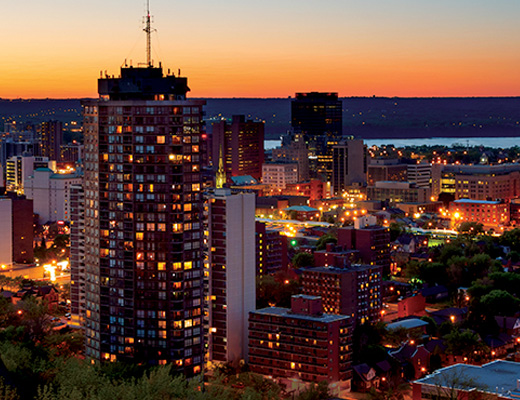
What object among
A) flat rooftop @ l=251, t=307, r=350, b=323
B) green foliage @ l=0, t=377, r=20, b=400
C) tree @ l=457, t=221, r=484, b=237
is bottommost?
tree @ l=457, t=221, r=484, b=237

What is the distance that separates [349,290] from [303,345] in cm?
709

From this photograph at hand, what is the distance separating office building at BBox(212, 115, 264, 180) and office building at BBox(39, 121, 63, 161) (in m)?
18.7

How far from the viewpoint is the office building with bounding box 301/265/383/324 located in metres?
40.5

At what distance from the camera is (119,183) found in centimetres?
3167

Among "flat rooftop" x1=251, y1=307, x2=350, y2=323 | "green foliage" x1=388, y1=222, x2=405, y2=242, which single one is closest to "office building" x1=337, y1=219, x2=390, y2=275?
"green foliage" x1=388, y1=222, x2=405, y2=242

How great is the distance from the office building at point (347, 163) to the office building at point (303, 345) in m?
67.9

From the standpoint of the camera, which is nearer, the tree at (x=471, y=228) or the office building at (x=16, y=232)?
the office building at (x=16, y=232)

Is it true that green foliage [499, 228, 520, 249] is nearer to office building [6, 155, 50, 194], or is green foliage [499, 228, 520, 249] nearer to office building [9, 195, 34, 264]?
office building [9, 195, 34, 264]

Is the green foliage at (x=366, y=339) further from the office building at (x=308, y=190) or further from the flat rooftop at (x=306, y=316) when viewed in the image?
the office building at (x=308, y=190)

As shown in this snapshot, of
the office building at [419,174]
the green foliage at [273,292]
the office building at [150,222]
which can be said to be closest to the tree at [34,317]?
the office building at [150,222]

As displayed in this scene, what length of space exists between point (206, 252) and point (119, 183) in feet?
18.3

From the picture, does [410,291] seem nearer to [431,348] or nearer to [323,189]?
[431,348]

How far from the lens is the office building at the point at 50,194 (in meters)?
75.2

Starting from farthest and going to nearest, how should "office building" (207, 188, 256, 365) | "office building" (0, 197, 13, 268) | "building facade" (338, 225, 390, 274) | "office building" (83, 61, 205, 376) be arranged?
"office building" (0, 197, 13, 268) → "building facade" (338, 225, 390, 274) → "office building" (207, 188, 256, 365) → "office building" (83, 61, 205, 376)
